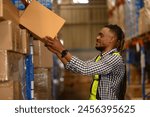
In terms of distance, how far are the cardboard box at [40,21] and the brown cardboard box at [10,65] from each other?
30 cm

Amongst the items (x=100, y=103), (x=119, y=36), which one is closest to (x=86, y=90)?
(x=119, y=36)

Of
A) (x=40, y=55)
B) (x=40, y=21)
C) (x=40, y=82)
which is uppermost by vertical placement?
(x=40, y=21)

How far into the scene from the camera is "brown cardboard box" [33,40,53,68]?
13.4 feet

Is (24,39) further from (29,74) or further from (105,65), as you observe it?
(105,65)

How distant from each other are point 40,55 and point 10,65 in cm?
116

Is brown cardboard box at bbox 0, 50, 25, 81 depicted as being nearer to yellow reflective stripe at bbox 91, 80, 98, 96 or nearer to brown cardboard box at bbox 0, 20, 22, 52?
brown cardboard box at bbox 0, 20, 22, 52

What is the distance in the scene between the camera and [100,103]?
89.0 inches

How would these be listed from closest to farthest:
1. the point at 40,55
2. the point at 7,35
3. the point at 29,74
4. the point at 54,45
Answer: the point at 7,35, the point at 54,45, the point at 29,74, the point at 40,55

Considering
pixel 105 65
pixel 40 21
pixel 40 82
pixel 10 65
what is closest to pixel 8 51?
pixel 10 65

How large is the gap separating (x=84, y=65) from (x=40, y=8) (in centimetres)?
77

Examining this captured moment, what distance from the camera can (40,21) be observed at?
3338 millimetres

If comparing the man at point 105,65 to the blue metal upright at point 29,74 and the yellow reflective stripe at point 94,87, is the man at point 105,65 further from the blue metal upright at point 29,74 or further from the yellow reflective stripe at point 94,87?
the blue metal upright at point 29,74

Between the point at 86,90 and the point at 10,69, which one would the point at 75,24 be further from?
the point at 10,69

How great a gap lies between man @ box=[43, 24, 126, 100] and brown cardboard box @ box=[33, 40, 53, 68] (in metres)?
0.84
